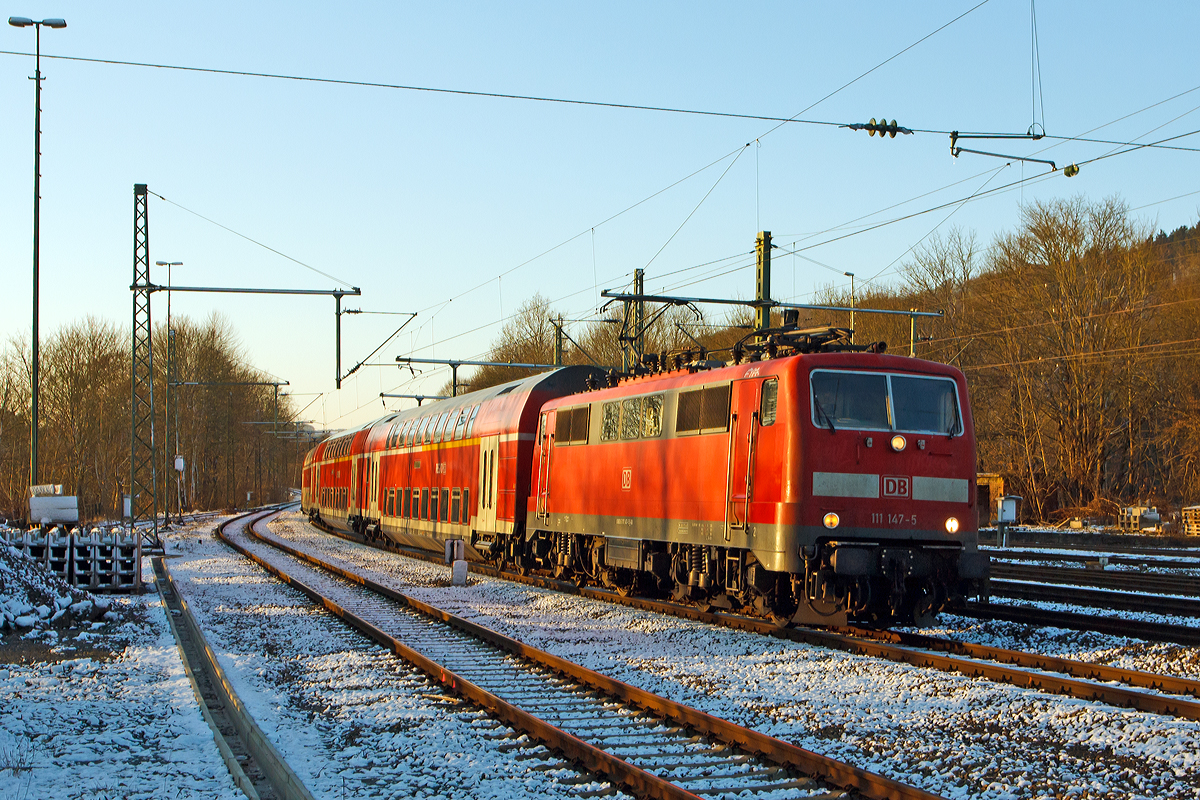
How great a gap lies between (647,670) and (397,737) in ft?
10.5

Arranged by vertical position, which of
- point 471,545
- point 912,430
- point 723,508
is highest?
point 912,430

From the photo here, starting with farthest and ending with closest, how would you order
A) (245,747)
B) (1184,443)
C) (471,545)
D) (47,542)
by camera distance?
(1184,443)
(471,545)
(47,542)
(245,747)

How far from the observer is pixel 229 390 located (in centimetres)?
6838

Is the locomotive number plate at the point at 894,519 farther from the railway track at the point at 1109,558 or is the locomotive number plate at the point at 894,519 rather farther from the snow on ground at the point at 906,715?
the railway track at the point at 1109,558

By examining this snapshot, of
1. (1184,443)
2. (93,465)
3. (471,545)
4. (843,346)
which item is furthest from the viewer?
(93,465)

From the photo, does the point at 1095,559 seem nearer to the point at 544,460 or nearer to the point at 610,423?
the point at 544,460

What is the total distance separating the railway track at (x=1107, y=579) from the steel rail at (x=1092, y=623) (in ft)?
14.2

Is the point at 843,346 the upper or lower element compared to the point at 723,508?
upper

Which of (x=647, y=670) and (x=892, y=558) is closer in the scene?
(x=647, y=670)

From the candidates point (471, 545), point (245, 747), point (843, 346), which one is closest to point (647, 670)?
point (245, 747)

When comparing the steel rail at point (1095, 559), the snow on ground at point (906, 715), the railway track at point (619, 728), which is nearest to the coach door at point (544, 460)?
the snow on ground at point (906, 715)

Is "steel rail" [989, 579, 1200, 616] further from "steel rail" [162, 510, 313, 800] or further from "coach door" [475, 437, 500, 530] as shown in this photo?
"steel rail" [162, 510, 313, 800]

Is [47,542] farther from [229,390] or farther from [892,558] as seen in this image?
[229,390]

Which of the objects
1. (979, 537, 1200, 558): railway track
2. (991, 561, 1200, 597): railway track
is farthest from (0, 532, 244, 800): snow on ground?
(979, 537, 1200, 558): railway track
